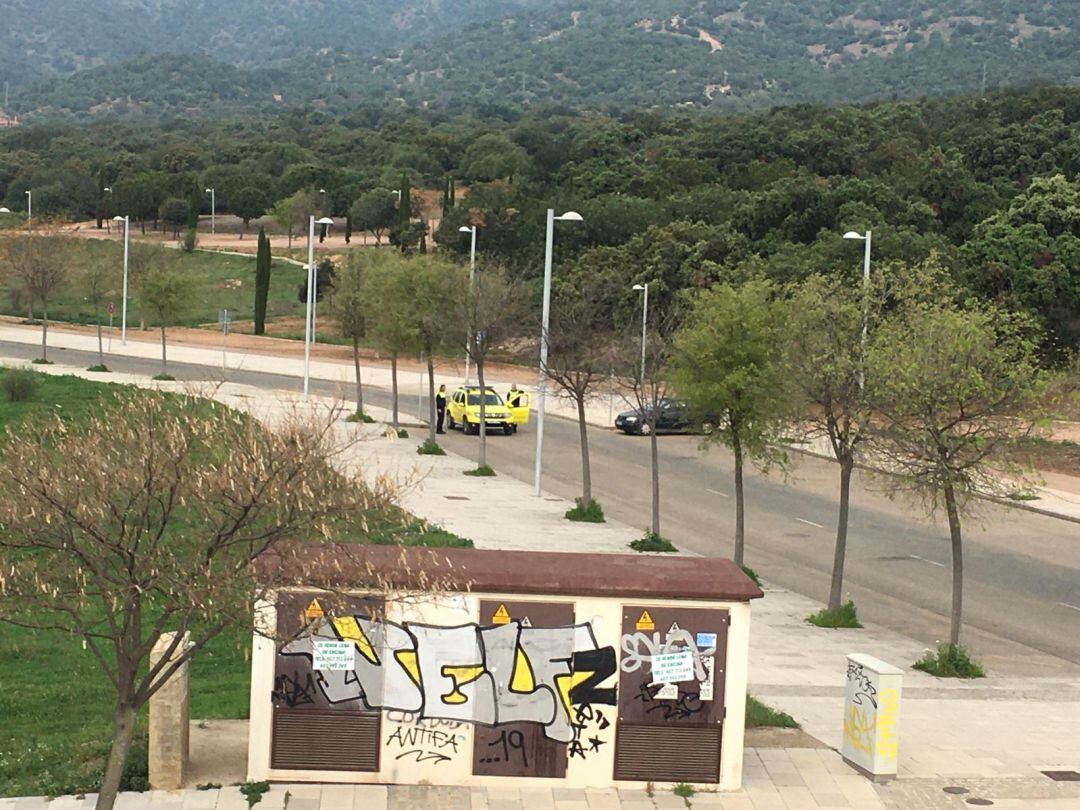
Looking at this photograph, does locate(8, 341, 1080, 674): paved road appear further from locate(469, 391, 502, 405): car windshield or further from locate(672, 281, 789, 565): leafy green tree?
locate(672, 281, 789, 565): leafy green tree

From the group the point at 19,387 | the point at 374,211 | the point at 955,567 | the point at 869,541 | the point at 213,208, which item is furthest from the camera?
the point at 213,208

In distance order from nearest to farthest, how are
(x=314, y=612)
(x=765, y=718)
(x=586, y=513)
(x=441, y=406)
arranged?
(x=314, y=612) → (x=765, y=718) → (x=586, y=513) → (x=441, y=406)

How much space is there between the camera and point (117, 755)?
35.2ft

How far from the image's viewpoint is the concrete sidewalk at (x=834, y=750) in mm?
12633

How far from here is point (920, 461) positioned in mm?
19812

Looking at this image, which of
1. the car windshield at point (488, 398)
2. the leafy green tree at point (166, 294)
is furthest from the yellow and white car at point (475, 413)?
the leafy green tree at point (166, 294)

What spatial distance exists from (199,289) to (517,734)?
58.2 metres

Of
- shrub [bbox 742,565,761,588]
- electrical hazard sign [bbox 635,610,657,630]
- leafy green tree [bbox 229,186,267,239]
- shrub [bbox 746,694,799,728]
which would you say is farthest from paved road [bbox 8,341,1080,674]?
leafy green tree [bbox 229,186,267,239]

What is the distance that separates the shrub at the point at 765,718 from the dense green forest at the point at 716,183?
1340 cm

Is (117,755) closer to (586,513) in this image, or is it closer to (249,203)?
(586,513)

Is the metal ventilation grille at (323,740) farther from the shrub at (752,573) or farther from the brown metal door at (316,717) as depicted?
the shrub at (752,573)

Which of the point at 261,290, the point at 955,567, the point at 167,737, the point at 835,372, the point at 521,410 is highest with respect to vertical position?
the point at 835,372

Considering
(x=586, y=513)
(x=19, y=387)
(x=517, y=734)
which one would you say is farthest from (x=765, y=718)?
(x=19, y=387)

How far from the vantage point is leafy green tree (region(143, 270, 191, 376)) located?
5391cm
